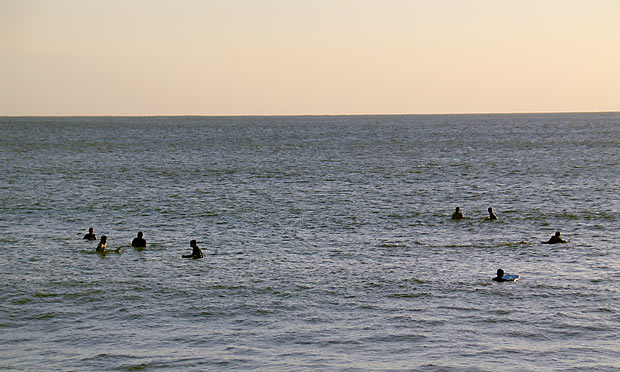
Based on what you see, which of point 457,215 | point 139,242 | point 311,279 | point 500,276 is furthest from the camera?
point 457,215

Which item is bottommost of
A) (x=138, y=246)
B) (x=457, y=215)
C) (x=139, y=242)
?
(x=138, y=246)

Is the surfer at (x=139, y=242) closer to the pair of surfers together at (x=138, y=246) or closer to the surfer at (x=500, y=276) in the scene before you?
the pair of surfers together at (x=138, y=246)

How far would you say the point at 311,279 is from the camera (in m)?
29.2

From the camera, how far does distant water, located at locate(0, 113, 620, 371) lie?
68.5ft

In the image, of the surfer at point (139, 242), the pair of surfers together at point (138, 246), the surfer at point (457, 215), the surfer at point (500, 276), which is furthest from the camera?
the surfer at point (457, 215)

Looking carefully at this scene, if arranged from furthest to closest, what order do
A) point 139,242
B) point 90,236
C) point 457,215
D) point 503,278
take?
point 457,215 < point 90,236 < point 139,242 < point 503,278

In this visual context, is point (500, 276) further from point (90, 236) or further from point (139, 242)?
point (90, 236)

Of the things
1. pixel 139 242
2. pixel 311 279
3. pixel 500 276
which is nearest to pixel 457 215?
pixel 500 276

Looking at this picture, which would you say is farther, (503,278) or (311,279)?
(311,279)

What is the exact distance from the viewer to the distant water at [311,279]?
20875 mm

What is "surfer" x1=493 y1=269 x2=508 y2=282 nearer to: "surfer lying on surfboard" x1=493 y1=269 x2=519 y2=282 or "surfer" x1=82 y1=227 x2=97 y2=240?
"surfer lying on surfboard" x1=493 y1=269 x2=519 y2=282

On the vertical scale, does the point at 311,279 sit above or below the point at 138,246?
below

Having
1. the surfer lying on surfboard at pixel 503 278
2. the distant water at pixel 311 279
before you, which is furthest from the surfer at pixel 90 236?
the surfer lying on surfboard at pixel 503 278

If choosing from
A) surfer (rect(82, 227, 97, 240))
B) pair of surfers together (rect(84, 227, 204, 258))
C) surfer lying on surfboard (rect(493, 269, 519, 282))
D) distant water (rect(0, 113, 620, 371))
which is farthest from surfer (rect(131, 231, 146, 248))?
surfer lying on surfboard (rect(493, 269, 519, 282))
